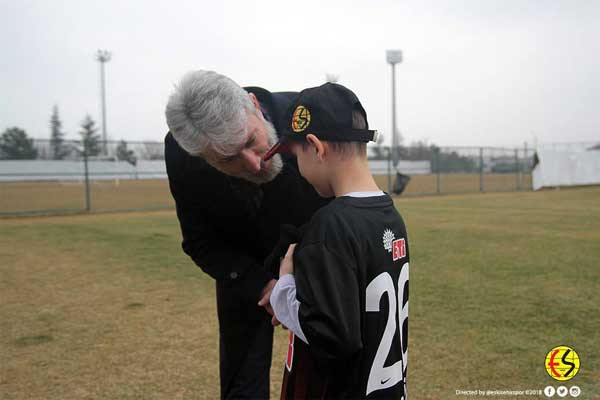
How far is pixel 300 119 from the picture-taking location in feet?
5.81

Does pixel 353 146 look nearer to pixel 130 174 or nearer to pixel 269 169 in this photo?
pixel 269 169

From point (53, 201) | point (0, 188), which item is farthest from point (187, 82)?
point (53, 201)

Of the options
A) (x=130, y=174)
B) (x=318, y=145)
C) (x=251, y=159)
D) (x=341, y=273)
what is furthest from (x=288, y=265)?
(x=130, y=174)

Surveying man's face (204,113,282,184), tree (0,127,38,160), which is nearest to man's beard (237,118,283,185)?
man's face (204,113,282,184)

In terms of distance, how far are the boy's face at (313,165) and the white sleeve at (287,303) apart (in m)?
0.32

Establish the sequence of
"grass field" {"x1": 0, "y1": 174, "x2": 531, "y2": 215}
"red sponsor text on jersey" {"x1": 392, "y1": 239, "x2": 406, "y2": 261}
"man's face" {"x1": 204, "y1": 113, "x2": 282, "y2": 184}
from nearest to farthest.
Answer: "red sponsor text on jersey" {"x1": 392, "y1": 239, "x2": 406, "y2": 261} < "man's face" {"x1": 204, "y1": 113, "x2": 282, "y2": 184} < "grass field" {"x1": 0, "y1": 174, "x2": 531, "y2": 215}

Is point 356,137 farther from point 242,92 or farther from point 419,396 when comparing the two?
point 419,396

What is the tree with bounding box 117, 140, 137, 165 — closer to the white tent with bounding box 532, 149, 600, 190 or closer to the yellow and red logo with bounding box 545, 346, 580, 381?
the yellow and red logo with bounding box 545, 346, 580, 381

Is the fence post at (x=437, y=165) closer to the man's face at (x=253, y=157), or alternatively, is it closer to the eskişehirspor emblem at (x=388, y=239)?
the man's face at (x=253, y=157)

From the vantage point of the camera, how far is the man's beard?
2324 millimetres

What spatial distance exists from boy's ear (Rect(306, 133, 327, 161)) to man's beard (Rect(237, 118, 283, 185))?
21.5 inches

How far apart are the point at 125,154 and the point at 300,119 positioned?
20.5 metres

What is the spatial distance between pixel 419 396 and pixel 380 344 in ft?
5.64

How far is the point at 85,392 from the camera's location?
3.37 m
